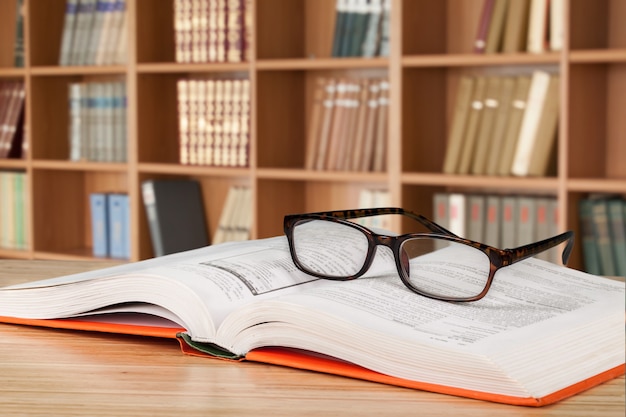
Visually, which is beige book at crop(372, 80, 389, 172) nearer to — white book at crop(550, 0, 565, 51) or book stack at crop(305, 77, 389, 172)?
book stack at crop(305, 77, 389, 172)

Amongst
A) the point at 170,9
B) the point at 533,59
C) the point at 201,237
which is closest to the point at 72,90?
the point at 170,9

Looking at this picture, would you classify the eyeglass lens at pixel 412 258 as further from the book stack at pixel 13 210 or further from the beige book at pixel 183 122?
the book stack at pixel 13 210

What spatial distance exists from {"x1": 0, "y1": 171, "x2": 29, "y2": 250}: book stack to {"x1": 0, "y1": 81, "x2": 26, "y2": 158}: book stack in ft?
0.38

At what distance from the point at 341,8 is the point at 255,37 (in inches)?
12.2

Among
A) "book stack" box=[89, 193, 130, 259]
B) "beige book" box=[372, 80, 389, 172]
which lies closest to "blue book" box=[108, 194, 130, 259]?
"book stack" box=[89, 193, 130, 259]

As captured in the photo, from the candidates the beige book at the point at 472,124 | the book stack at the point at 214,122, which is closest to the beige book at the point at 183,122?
the book stack at the point at 214,122

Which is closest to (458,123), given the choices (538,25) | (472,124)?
(472,124)

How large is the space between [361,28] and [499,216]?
Result: 2.52 feet

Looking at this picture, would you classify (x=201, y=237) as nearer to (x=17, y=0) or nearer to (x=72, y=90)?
(x=72, y=90)

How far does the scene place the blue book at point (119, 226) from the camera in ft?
11.6

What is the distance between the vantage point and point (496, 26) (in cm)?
276

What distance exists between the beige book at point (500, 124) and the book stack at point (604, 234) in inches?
11.3

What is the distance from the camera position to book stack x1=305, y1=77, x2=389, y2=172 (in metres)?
2.98

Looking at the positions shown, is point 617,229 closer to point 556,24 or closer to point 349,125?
point 556,24
